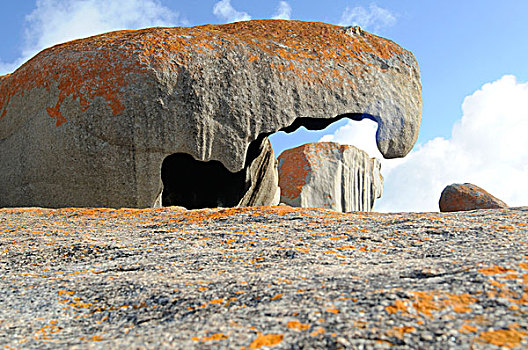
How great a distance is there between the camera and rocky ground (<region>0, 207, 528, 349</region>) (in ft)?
6.87

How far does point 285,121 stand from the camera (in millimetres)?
8445

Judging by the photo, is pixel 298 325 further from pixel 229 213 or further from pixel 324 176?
pixel 324 176

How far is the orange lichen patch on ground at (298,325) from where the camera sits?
6.97 feet

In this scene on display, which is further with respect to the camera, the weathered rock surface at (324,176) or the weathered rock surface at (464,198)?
the weathered rock surface at (324,176)

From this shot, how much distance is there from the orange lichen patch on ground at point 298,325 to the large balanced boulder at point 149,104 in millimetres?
5825

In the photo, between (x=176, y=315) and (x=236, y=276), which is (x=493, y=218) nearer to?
(x=236, y=276)

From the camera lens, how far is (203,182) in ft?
37.0

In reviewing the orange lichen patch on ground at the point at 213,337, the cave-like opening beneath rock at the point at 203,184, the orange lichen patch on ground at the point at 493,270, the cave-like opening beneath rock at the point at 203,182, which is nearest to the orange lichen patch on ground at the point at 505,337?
the orange lichen patch on ground at the point at 493,270

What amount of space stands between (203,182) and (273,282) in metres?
8.58

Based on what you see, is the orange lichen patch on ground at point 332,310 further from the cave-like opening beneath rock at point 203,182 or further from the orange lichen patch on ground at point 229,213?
the cave-like opening beneath rock at point 203,182

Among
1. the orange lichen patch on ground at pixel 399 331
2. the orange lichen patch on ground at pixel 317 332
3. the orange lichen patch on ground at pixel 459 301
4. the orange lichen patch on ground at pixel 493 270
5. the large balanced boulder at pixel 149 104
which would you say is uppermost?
the large balanced boulder at pixel 149 104

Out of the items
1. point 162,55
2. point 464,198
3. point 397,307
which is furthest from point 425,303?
point 464,198

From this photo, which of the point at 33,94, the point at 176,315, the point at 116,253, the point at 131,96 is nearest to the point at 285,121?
the point at 131,96

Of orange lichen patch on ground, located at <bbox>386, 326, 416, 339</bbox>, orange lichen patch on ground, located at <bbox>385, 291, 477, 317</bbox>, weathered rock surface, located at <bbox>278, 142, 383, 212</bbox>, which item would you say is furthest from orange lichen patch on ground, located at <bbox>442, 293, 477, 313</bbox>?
weathered rock surface, located at <bbox>278, 142, 383, 212</bbox>
